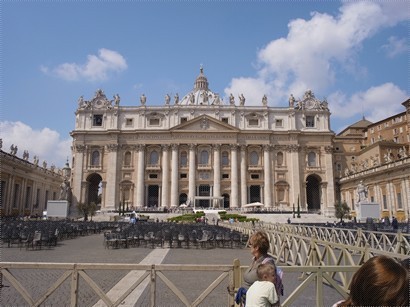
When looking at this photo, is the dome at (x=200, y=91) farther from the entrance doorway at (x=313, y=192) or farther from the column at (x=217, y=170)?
the entrance doorway at (x=313, y=192)

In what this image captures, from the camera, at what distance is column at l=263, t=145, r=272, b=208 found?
66.1m

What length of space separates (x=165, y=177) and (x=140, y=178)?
4.88 metres

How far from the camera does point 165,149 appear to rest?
67.6 m

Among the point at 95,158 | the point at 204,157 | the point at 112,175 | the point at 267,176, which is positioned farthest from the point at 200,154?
the point at 95,158

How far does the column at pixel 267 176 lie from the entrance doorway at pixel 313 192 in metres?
10.0

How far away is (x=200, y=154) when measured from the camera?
68625 mm

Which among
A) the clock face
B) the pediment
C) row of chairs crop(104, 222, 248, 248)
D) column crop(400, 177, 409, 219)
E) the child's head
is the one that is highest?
the clock face

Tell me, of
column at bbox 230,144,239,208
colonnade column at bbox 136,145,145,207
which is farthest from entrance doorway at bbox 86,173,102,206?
column at bbox 230,144,239,208

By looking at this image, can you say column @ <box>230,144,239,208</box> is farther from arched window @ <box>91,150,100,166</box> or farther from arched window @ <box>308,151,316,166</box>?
arched window @ <box>91,150,100,166</box>

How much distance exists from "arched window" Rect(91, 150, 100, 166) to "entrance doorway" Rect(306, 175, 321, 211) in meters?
43.5

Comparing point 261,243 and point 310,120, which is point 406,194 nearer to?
point 310,120

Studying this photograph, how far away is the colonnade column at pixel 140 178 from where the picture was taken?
216 feet

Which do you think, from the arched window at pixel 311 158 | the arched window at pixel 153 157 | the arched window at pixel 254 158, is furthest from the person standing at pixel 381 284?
the arched window at pixel 311 158

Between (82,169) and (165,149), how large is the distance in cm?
1710
